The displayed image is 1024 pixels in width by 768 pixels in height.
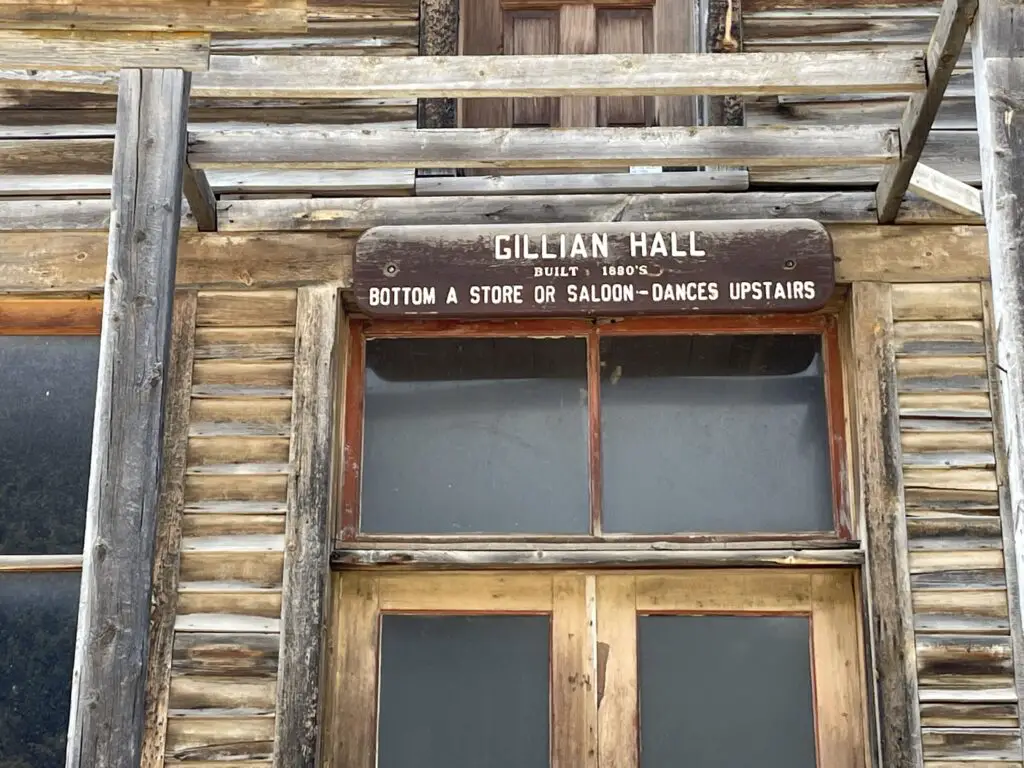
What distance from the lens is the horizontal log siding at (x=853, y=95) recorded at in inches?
201

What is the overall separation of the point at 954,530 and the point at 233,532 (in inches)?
96.0

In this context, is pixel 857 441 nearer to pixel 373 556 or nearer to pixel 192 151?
pixel 373 556

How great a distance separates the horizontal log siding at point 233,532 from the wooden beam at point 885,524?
1.98m

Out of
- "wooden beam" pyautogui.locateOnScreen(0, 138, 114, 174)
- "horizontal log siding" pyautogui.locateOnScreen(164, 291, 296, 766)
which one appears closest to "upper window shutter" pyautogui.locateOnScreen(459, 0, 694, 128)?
"horizontal log siding" pyautogui.locateOnScreen(164, 291, 296, 766)

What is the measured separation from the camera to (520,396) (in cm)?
502

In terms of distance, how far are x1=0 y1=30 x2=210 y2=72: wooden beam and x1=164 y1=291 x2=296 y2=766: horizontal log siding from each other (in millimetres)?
1118

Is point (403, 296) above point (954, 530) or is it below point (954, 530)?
above

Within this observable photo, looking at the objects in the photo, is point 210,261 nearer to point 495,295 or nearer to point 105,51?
point 105,51

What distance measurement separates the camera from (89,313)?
16.6 ft

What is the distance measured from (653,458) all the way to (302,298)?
1381 mm

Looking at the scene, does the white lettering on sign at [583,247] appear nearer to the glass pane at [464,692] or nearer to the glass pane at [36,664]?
the glass pane at [464,692]

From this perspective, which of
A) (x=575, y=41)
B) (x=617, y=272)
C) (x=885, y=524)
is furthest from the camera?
(x=575, y=41)

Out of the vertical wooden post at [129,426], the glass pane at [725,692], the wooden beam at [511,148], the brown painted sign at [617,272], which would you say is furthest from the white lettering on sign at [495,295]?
the glass pane at [725,692]

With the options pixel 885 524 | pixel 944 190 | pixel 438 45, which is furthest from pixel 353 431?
pixel 944 190
